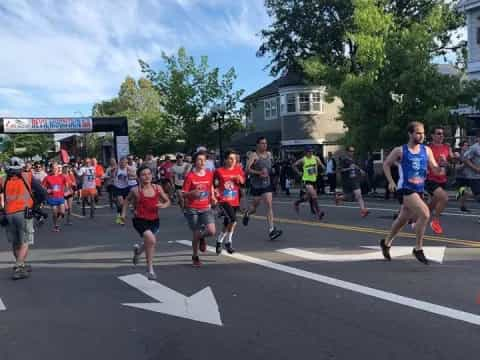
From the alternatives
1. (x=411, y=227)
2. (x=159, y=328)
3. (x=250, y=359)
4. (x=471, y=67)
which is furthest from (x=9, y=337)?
(x=471, y=67)

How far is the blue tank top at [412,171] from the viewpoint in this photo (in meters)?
8.44

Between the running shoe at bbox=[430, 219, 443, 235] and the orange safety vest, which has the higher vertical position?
the orange safety vest

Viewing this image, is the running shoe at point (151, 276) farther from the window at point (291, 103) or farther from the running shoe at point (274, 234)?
the window at point (291, 103)

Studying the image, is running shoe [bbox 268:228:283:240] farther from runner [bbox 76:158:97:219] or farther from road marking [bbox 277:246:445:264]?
runner [bbox 76:158:97:219]

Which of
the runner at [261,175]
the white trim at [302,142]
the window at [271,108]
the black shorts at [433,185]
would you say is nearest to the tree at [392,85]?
the black shorts at [433,185]

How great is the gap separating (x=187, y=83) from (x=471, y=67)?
17137 mm

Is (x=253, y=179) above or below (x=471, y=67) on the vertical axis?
below

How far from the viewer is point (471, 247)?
9.46 meters

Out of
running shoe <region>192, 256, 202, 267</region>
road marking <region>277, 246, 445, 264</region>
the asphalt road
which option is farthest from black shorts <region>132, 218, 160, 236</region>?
road marking <region>277, 246, 445, 264</region>

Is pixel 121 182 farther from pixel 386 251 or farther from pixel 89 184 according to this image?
pixel 386 251

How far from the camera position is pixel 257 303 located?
6.66 meters

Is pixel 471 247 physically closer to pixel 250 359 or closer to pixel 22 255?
pixel 250 359

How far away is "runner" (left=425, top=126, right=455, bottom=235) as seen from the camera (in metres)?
11.3

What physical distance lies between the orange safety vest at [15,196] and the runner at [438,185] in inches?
260
